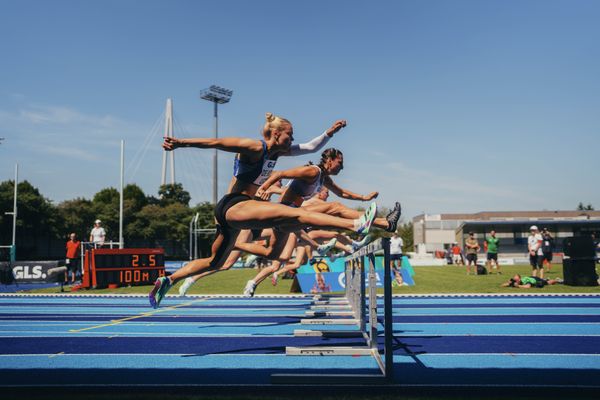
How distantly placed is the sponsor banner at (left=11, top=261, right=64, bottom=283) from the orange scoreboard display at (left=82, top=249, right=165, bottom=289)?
414 centimetres

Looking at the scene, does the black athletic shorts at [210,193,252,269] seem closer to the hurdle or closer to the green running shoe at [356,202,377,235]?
the green running shoe at [356,202,377,235]

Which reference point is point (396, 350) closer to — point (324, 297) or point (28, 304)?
point (324, 297)

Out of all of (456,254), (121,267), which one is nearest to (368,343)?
(121,267)

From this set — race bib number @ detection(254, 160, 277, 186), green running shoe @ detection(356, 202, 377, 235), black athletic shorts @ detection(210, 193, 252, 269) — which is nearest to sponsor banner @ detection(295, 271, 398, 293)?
black athletic shorts @ detection(210, 193, 252, 269)

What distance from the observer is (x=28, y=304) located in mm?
11500

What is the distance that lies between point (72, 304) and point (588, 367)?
10479 mm

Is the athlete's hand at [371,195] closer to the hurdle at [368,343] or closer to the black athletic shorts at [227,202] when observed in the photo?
the hurdle at [368,343]

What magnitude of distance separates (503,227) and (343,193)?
59840mm

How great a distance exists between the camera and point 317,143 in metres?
5.84

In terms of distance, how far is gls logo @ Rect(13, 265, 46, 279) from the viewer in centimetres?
1928
